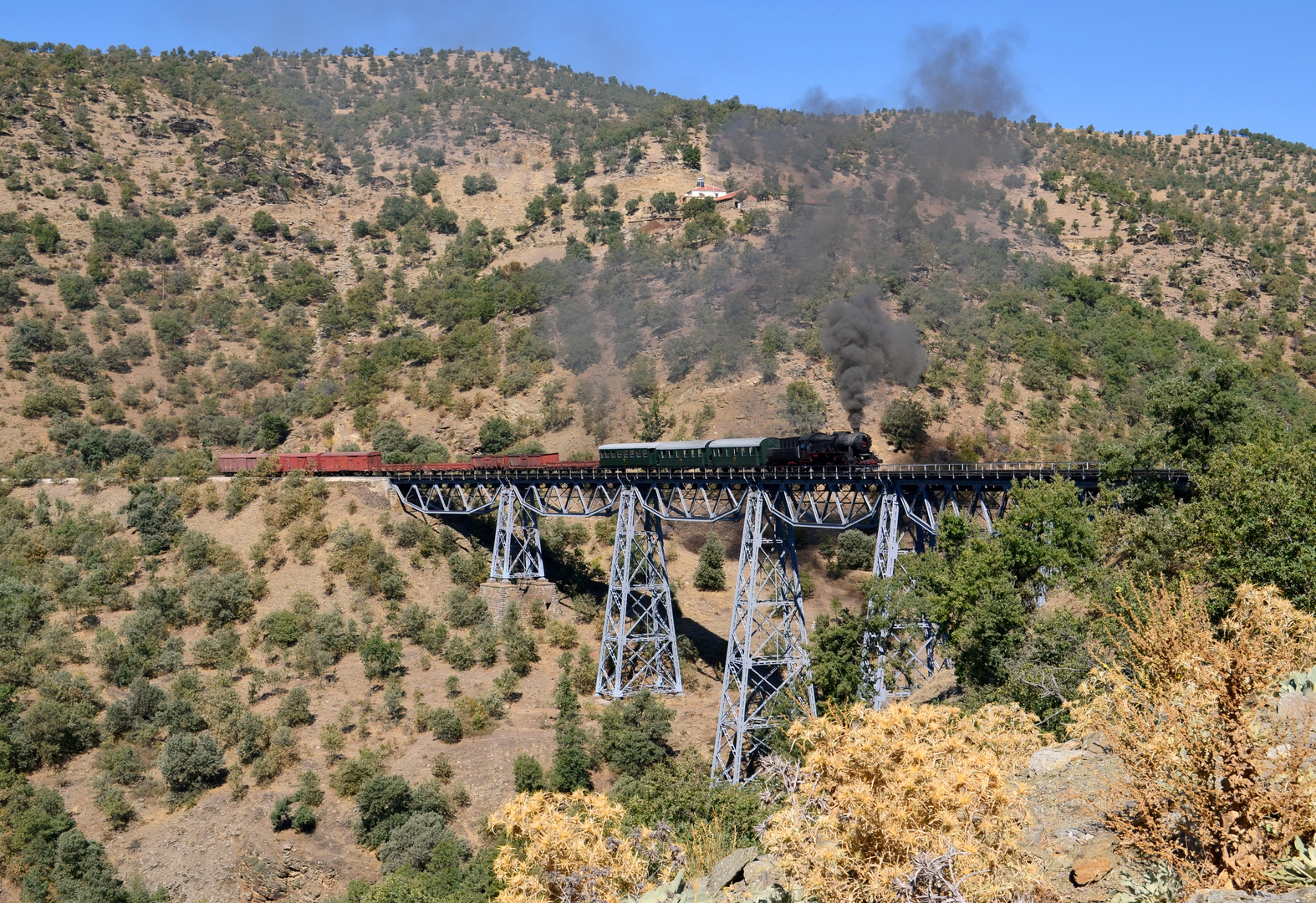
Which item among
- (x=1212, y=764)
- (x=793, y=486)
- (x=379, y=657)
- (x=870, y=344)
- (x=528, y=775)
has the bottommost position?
(x=528, y=775)

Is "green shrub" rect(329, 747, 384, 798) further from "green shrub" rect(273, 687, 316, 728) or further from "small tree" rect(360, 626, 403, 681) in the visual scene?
"small tree" rect(360, 626, 403, 681)

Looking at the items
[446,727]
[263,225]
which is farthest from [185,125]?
[446,727]

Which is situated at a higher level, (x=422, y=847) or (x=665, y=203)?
(x=665, y=203)

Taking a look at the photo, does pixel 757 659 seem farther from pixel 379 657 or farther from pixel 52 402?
pixel 52 402

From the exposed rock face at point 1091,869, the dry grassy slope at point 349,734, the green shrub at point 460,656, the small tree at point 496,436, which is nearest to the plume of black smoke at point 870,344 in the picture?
the dry grassy slope at point 349,734

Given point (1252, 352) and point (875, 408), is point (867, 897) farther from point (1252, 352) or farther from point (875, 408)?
point (1252, 352)

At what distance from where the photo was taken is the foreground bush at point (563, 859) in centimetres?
1162

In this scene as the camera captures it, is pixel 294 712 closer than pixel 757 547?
No

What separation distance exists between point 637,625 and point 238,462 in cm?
2958

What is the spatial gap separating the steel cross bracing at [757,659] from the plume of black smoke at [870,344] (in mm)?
17833

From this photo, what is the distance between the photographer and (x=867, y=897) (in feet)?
31.6

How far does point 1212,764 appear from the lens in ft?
31.9

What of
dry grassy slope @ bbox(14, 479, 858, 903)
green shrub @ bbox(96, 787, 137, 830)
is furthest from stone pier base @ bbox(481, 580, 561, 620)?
green shrub @ bbox(96, 787, 137, 830)

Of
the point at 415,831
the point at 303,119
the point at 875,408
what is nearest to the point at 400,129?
the point at 303,119
